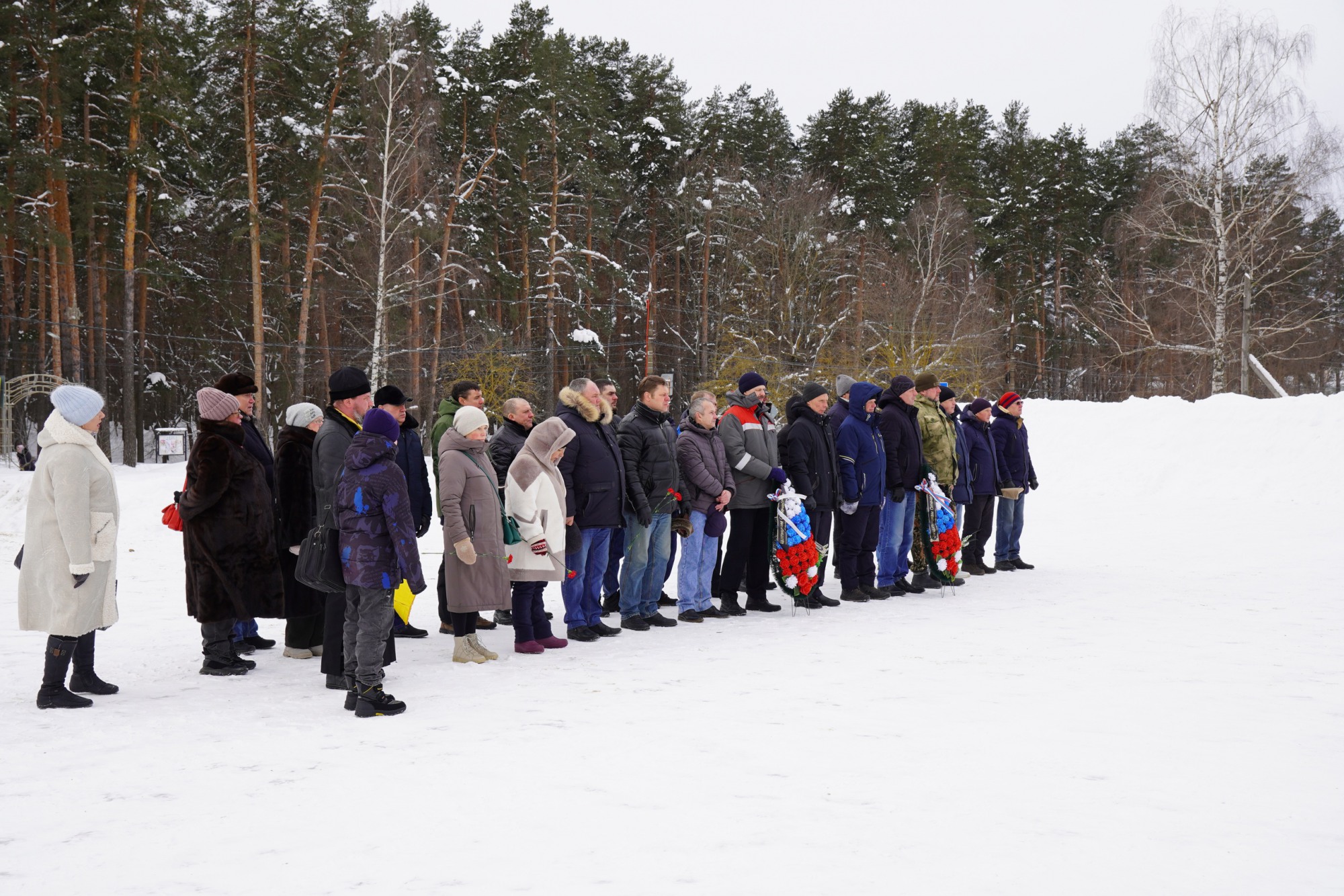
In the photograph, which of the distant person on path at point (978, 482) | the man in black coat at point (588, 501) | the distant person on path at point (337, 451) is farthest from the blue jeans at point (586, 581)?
the distant person on path at point (978, 482)

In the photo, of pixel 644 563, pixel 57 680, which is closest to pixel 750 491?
pixel 644 563

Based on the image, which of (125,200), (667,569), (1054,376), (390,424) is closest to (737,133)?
(1054,376)

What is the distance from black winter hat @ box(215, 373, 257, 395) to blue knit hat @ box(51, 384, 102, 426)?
1.04 meters

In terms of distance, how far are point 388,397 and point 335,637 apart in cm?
154

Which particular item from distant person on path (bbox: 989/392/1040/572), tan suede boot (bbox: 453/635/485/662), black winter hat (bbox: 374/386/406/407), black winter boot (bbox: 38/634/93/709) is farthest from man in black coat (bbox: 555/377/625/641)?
distant person on path (bbox: 989/392/1040/572)

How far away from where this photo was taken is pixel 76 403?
5621mm

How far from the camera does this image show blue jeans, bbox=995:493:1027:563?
11.2 meters

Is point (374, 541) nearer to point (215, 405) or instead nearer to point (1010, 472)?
point (215, 405)

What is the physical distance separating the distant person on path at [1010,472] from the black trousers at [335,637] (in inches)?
294

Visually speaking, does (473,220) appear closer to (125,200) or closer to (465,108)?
(465,108)

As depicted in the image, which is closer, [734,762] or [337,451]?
[734,762]

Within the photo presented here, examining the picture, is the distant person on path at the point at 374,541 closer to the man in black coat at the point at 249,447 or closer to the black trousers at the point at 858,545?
the man in black coat at the point at 249,447

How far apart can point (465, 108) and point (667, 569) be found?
2583cm

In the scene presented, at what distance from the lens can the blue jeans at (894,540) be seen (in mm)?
9641
